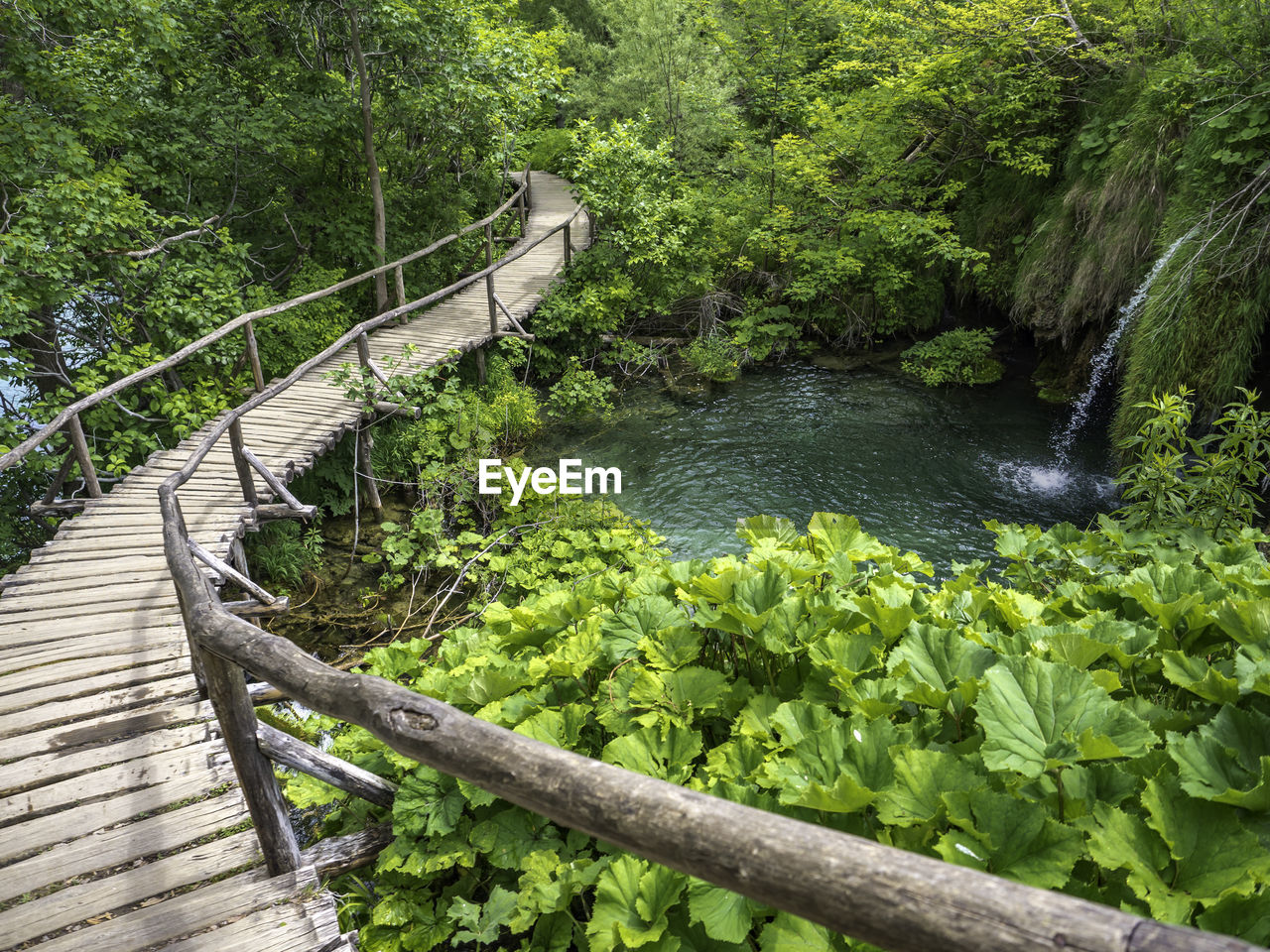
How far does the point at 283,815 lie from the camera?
2.30 metres

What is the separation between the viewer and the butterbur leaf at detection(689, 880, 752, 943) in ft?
4.30

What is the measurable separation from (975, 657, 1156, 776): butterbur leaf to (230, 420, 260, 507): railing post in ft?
→ 19.7

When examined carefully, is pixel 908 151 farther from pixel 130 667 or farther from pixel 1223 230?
pixel 130 667

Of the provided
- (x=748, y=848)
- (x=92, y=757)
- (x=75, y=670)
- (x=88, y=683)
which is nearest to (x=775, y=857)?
(x=748, y=848)

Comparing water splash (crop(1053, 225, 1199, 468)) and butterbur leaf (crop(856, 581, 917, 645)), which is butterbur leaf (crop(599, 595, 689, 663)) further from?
water splash (crop(1053, 225, 1199, 468))

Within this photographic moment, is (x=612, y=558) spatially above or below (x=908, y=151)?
below

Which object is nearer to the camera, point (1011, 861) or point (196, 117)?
point (1011, 861)

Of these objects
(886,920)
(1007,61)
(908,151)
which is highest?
(1007,61)

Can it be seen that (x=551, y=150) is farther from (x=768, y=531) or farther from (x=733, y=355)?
(x=768, y=531)

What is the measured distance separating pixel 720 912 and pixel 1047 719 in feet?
2.60

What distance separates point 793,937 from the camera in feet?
4.20

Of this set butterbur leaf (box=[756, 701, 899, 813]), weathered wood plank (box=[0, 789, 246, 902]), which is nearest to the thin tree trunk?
weathered wood plank (box=[0, 789, 246, 902])

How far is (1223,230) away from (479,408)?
8435 mm

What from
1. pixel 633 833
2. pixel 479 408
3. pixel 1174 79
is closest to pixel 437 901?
pixel 633 833
